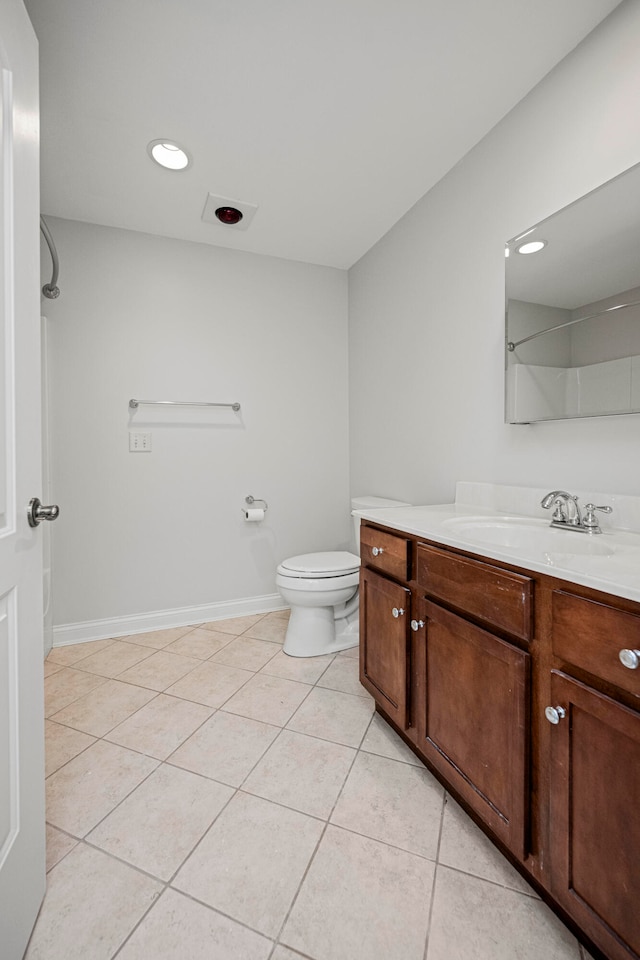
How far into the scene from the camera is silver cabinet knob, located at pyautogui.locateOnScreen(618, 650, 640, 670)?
0.70 meters

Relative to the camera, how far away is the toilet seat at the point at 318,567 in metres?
2.09

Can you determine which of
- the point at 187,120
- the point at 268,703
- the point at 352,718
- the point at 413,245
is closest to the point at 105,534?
the point at 268,703

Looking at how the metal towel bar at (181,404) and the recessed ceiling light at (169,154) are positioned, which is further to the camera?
the metal towel bar at (181,404)

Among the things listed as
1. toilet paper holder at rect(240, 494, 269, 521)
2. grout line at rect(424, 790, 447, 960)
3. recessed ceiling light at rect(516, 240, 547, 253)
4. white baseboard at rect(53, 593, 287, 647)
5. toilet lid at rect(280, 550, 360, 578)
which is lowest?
grout line at rect(424, 790, 447, 960)

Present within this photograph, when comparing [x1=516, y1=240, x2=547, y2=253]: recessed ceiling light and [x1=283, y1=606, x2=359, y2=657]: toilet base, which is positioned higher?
[x1=516, y1=240, x2=547, y2=253]: recessed ceiling light

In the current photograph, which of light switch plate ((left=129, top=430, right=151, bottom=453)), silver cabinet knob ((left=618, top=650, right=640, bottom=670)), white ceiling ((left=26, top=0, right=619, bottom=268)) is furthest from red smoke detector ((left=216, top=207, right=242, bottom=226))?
silver cabinet knob ((left=618, top=650, right=640, bottom=670))

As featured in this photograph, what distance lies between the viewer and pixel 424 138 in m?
1.72

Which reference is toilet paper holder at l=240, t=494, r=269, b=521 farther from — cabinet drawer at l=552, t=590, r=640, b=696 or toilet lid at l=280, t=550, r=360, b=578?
cabinet drawer at l=552, t=590, r=640, b=696

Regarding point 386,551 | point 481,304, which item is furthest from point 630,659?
point 481,304

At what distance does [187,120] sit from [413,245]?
1.15 metres

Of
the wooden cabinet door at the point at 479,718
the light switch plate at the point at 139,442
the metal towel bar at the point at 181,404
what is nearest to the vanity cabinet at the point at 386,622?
the wooden cabinet door at the point at 479,718

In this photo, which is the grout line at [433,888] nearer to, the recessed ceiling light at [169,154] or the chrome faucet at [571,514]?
the chrome faucet at [571,514]

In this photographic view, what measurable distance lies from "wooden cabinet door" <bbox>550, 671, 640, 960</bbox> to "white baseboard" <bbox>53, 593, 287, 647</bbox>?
6.80 feet

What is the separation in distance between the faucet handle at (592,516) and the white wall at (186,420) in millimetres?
1808
